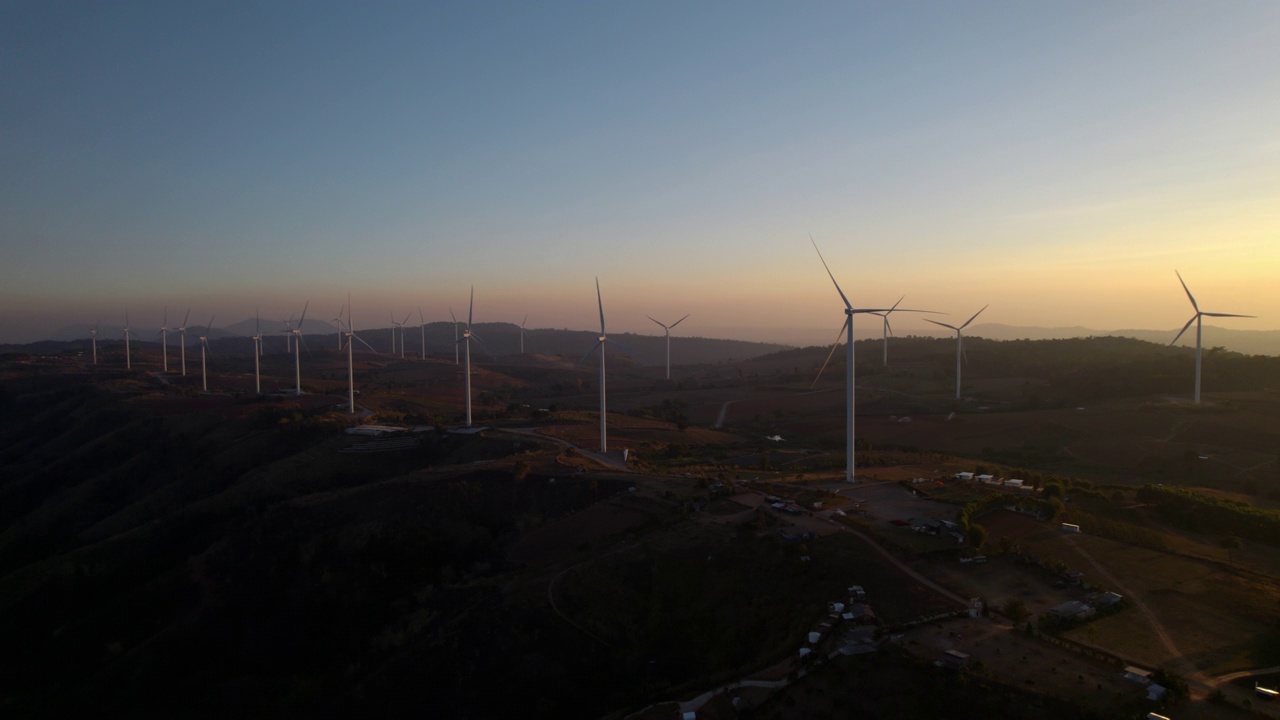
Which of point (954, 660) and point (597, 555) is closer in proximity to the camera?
point (954, 660)

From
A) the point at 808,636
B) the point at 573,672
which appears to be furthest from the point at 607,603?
the point at 808,636

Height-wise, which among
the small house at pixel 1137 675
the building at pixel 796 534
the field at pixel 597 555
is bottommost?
the field at pixel 597 555

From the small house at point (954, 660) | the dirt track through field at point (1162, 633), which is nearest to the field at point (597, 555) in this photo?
the dirt track through field at point (1162, 633)

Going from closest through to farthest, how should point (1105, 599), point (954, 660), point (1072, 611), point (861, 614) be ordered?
point (954, 660) < point (1072, 611) < point (861, 614) < point (1105, 599)

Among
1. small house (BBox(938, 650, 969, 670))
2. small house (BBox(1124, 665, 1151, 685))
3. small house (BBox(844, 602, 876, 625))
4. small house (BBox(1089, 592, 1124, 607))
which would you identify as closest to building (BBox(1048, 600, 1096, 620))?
small house (BBox(1089, 592, 1124, 607))

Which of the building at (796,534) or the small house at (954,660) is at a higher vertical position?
the building at (796,534)

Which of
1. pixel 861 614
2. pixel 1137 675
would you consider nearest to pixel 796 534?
pixel 861 614

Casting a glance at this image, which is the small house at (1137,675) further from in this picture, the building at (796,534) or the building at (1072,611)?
the building at (796,534)

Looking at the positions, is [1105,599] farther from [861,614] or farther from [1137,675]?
[861,614]

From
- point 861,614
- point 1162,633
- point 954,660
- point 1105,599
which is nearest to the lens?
point 954,660

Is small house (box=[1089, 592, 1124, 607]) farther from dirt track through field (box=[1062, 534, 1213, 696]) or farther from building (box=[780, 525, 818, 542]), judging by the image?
building (box=[780, 525, 818, 542])

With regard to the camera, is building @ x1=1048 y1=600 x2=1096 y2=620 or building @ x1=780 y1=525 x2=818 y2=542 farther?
building @ x1=780 y1=525 x2=818 y2=542
